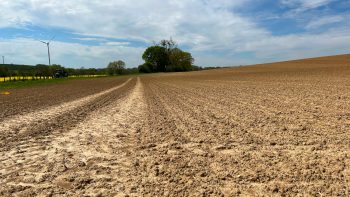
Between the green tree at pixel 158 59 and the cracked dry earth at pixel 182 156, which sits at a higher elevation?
the green tree at pixel 158 59

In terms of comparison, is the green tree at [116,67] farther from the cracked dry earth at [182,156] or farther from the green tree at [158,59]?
the cracked dry earth at [182,156]

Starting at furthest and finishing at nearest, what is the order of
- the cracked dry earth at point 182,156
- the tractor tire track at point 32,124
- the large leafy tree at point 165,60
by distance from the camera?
the large leafy tree at point 165,60
the tractor tire track at point 32,124
the cracked dry earth at point 182,156

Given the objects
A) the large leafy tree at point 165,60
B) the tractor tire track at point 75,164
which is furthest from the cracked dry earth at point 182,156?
the large leafy tree at point 165,60

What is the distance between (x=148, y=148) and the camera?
5711 millimetres

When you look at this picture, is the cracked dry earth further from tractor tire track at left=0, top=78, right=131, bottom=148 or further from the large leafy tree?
the large leafy tree

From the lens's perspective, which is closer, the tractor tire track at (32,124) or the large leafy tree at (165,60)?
the tractor tire track at (32,124)

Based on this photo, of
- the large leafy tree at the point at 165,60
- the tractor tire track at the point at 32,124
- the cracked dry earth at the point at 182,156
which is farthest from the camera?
the large leafy tree at the point at 165,60

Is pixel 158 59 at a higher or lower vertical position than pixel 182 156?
higher

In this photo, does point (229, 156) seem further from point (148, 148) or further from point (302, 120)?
point (302, 120)

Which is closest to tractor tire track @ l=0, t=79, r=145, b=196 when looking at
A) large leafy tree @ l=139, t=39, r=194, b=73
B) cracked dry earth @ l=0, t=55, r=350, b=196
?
cracked dry earth @ l=0, t=55, r=350, b=196

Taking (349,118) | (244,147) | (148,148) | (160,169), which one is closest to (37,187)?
(160,169)

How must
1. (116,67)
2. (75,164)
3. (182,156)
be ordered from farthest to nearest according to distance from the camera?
(116,67) → (182,156) → (75,164)

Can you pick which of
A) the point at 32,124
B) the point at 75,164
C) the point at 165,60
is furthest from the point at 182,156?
the point at 165,60

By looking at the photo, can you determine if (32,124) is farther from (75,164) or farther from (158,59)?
(158,59)
